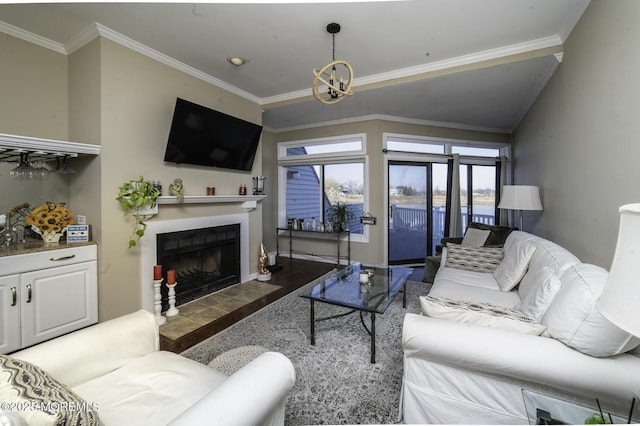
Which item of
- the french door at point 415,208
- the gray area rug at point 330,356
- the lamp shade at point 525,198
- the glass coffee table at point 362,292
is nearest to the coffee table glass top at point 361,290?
the glass coffee table at point 362,292

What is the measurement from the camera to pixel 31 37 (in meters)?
2.59

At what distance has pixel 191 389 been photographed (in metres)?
1.27

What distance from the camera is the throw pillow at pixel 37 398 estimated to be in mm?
775

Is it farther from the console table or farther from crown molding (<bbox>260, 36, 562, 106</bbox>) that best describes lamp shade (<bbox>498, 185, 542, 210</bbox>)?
the console table

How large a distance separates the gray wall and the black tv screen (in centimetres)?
328

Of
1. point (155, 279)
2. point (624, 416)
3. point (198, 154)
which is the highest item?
point (198, 154)

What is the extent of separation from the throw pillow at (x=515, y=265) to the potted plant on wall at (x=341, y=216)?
2621 millimetres

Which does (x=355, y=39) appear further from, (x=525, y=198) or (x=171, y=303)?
(x=171, y=303)

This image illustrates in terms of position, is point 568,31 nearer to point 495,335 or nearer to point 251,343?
point 495,335

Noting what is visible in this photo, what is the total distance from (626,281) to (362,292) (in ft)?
6.08

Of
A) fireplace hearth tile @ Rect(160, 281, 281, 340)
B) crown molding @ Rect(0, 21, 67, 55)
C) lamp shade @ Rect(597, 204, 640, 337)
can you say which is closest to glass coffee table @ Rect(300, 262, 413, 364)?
fireplace hearth tile @ Rect(160, 281, 281, 340)

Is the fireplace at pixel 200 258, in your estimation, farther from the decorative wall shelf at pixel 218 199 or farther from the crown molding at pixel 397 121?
the crown molding at pixel 397 121

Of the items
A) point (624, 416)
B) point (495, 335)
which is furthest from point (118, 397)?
point (624, 416)

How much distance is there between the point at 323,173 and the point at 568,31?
371 centimetres
